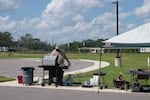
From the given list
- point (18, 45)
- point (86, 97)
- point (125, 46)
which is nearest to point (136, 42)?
point (125, 46)

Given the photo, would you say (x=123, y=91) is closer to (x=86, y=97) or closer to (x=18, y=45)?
(x=86, y=97)

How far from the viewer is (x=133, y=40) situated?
16.8m

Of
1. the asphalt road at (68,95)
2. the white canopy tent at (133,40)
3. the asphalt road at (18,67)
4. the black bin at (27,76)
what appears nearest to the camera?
the asphalt road at (68,95)

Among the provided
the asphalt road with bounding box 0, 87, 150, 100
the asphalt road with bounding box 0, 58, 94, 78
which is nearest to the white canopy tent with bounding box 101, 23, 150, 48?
the asphalt road with bounding box 0, 87, 150, 100

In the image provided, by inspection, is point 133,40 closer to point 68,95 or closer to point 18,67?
point 68,95

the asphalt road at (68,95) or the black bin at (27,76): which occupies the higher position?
the black bin at (27,76)

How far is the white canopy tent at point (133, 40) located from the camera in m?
16.7

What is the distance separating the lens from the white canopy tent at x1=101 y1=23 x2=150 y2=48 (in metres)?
16.7

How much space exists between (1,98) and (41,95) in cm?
173

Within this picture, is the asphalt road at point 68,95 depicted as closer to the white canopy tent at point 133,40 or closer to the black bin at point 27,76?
the white canopy tent at point 133,40

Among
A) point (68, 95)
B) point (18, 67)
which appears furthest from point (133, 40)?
point (18, 67)

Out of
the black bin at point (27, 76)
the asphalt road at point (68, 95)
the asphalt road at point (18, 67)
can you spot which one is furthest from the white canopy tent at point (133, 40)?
the asphalt road at point (18, 67)

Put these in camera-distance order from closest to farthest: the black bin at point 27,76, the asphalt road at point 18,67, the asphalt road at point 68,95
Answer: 1. the asphalt road at point 68,95
2. the black bin at point 27,76
3. the asphalt road at point 18,67

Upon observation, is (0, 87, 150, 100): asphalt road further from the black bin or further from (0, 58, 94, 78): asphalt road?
(0, 58, 94, 78): asphalt road
